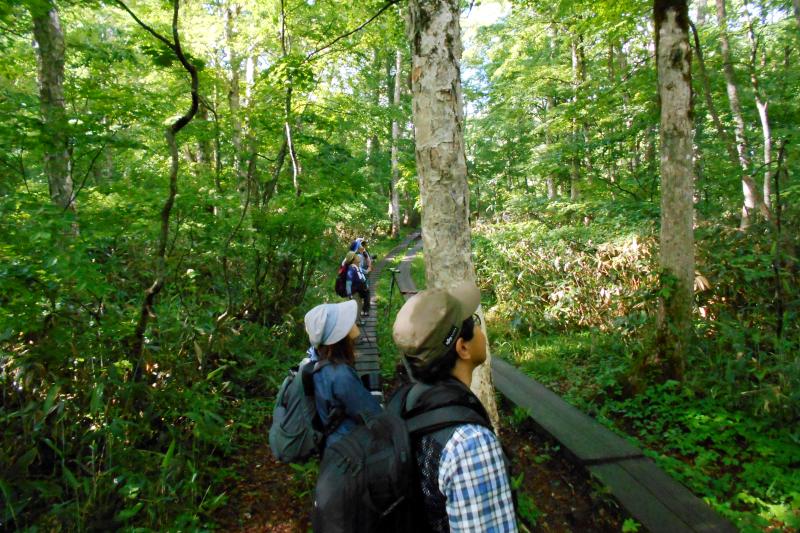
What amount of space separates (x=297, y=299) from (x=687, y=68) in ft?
22.3

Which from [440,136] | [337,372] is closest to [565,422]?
[337,372]

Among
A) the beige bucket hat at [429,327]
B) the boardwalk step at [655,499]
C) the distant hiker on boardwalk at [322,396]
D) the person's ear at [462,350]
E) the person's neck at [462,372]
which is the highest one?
the beige bucket hat at [429,327]

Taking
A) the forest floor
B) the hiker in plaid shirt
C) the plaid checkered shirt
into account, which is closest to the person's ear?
the hiker in plaid shirt

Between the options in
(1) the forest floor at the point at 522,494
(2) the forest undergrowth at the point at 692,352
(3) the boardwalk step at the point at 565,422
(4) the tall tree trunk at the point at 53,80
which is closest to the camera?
(1) the forest floor at the point at 522,494

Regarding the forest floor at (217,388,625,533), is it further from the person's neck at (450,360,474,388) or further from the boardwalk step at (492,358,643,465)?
the person's neck at (450,360,474,388)

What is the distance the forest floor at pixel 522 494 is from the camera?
11.3 ft

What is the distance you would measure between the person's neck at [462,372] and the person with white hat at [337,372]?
1.12 meters

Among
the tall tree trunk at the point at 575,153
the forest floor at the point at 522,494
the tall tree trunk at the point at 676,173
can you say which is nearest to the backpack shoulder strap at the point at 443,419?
the forest floor at the point at 522,494

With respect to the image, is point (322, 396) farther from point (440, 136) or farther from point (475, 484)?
point (440, 136)

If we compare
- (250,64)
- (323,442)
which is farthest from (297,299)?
(250,64)

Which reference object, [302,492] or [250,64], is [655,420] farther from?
[250,64]

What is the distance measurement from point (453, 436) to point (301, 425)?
169 centimetres

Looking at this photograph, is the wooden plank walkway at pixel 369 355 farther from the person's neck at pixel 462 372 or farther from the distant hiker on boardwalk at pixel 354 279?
the person's neck at pixel 462 372

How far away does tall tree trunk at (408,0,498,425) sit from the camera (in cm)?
347
